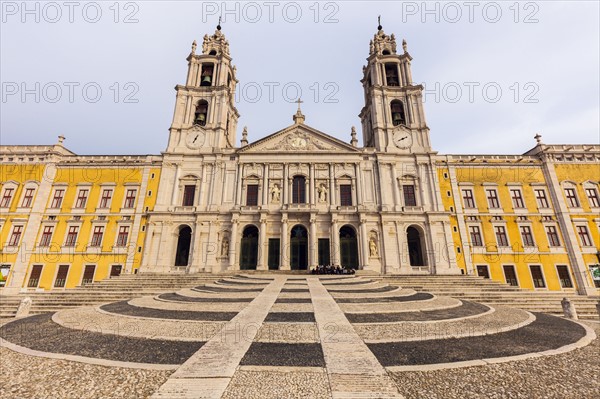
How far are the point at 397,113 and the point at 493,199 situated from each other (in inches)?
520

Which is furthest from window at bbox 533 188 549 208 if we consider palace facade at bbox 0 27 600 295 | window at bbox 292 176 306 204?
window at bbox 292 176 306 204

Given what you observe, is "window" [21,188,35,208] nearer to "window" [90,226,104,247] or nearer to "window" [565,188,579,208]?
"window" [90,226,104,247]

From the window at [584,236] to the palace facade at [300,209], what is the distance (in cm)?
16

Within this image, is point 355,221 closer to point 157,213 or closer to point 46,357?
point 157,213

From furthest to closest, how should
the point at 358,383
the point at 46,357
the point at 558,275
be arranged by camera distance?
the point at 558,275
the point at 46,357
the point at 358,383

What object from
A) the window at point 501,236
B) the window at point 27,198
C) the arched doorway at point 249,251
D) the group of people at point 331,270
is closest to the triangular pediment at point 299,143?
the arched doorway at point 249,251

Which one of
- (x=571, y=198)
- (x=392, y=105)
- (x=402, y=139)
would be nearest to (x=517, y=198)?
(x=571, y=198)

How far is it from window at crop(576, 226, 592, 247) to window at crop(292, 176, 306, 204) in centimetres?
2480

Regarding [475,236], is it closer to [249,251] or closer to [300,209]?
[300,209]

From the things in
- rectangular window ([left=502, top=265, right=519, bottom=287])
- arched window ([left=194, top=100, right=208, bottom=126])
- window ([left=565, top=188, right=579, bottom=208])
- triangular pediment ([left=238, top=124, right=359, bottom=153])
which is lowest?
rectangular window ([left=502, top=265, right=519, bottom=287])

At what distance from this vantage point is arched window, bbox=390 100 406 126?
29.0 meters

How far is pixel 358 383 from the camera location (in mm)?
3467

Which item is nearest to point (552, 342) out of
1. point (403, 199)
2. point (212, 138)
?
point (403, 199)

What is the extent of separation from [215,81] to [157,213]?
17.0 metres
